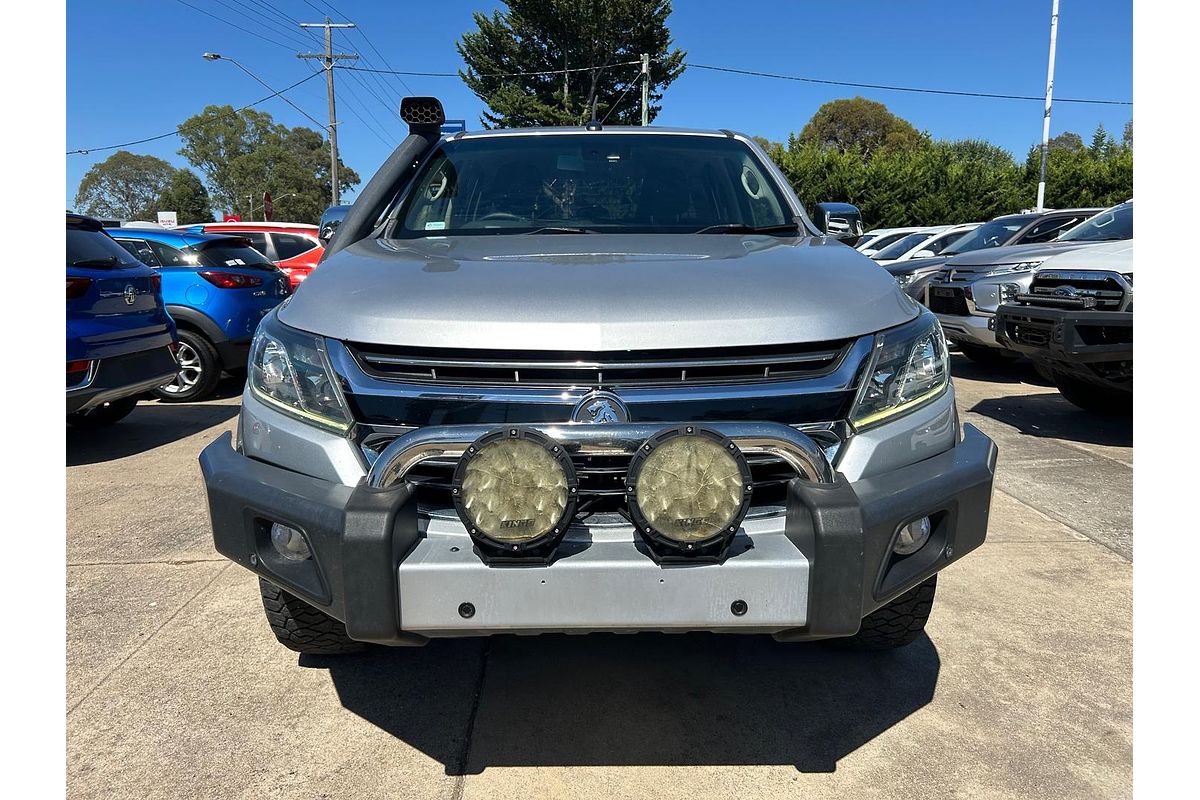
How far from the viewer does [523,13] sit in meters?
36.4

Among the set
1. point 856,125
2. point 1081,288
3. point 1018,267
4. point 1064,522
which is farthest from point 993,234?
point 856,125

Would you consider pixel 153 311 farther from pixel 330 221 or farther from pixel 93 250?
pixel 330 221

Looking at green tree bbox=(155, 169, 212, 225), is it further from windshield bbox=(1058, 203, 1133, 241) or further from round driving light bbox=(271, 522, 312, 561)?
round driving light bbox=(271, 522, 312, 561)

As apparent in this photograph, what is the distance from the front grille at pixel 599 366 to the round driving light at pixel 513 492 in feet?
0.75

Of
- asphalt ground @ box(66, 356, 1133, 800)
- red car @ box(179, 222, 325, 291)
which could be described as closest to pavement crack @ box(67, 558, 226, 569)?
asphalt ground @ box(66, 356, 1133, 800)

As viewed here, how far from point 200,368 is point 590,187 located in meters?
5.54

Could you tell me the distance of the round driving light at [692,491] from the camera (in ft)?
5.46

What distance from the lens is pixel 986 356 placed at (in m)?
8.86

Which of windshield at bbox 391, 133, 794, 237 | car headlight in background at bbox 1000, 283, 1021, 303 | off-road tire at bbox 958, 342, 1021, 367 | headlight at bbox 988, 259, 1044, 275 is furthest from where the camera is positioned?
off-road tire at bbox 958, 342, 1021, 367

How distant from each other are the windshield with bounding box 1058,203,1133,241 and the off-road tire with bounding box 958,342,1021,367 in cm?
143

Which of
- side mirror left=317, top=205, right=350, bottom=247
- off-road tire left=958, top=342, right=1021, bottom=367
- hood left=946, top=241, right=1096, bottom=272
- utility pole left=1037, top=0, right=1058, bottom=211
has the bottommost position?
off-road tire left=958, top=342, right=1021, bottom=367

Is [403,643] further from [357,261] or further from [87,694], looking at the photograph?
[87,694]

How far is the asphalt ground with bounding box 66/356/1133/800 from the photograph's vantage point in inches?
83.1

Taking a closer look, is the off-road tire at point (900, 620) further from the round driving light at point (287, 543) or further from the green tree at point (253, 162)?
the green tree at point (253, 162)
